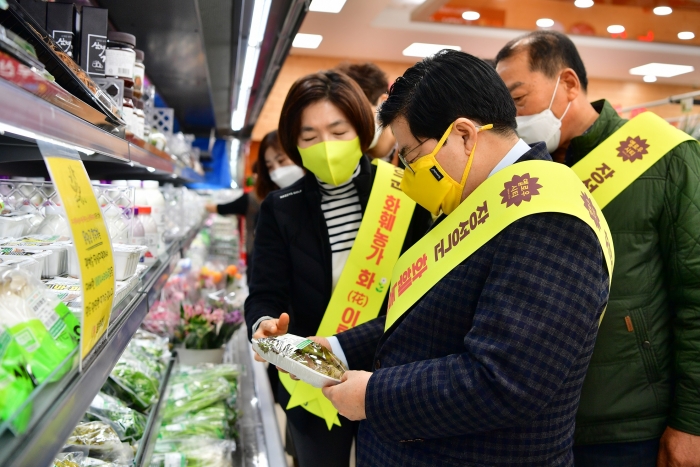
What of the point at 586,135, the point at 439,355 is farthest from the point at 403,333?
the point at 586,135

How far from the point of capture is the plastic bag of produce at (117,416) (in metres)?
1.86

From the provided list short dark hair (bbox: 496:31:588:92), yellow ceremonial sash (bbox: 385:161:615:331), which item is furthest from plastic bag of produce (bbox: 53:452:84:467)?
short dark hair (bbox: 496:31:588:92)

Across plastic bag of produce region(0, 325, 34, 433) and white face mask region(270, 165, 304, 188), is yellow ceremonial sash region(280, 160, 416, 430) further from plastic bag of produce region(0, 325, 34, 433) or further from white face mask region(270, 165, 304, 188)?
white face mask region(270, 165, 304, 188)

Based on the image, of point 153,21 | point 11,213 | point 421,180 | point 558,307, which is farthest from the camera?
point 153,21

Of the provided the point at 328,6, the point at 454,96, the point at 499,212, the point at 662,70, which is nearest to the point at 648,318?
the point at 499,212

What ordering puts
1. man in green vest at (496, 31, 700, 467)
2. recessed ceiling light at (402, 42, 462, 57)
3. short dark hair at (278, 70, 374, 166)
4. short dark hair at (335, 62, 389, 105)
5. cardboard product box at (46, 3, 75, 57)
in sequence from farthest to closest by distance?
recessed ceiling light at (402, 42, 462, 57) < short dark hair at (335, 62, 389, 105) < short dark hair at (278, 70, 374, 166) < man in green vest at (496, 31, 700, 467) < cardboard product box at (46, 3, 75, 57)

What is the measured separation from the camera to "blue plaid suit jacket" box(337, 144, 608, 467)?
108 centimetres

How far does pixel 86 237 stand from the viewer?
2.97 ft

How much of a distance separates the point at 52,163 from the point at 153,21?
178 centimetres

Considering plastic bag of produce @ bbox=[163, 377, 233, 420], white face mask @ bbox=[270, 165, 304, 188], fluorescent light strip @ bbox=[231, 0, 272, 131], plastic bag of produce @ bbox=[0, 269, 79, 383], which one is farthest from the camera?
white face mask @ bbox=[270, 165, 304, 188]

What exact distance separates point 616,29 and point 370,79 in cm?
630

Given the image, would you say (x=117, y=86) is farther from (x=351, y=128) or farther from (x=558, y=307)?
(x=558, y=307)

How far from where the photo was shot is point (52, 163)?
83 centimetres

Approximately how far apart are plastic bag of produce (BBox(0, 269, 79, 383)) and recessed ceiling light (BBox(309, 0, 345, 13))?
261 inches
